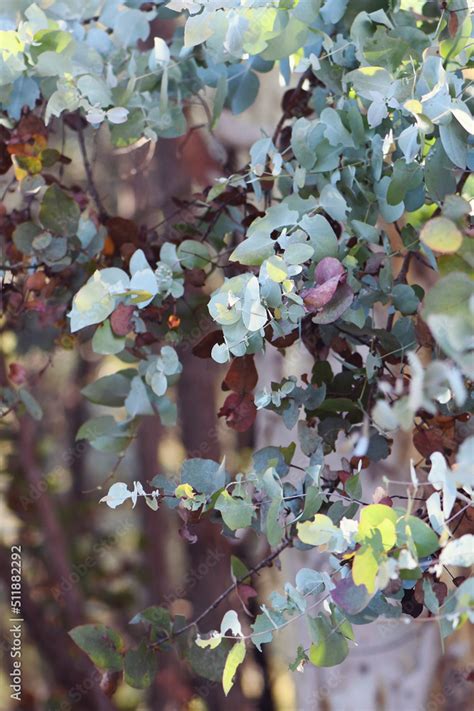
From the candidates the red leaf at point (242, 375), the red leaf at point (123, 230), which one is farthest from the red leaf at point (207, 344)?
the red leaf at point (123, 230)

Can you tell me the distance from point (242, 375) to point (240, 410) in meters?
0.03

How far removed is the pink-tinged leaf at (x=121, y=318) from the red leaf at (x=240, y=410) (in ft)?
0.29

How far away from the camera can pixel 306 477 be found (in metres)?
0.48

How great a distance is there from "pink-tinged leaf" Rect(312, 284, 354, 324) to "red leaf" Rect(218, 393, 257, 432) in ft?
0.38

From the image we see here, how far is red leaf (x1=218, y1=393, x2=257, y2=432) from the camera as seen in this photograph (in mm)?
529

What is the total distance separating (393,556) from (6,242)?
482 millimetres

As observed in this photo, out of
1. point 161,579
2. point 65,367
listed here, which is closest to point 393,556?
point 161,579

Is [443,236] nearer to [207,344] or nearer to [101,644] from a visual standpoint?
[207,344]

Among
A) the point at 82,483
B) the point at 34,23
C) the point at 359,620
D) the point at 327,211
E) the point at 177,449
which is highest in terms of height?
the point at 34,23

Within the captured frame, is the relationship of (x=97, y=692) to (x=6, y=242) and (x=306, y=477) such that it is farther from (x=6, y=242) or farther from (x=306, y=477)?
(x=306, y=477)

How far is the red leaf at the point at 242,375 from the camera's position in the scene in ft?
1.69

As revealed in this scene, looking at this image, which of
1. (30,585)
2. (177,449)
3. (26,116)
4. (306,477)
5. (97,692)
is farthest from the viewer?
(177,449)

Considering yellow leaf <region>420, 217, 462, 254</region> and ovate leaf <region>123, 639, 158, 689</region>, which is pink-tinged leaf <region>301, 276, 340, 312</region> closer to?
yellow leaf <region>420, 217, 462, 254</region>

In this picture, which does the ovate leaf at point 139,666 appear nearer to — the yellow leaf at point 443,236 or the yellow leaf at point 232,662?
the yellow leaf at point 232,662
